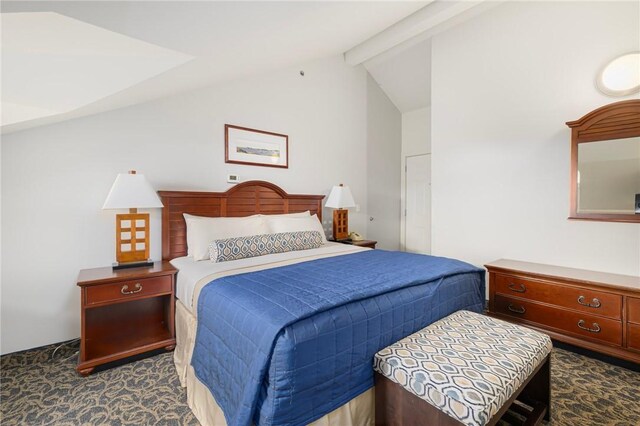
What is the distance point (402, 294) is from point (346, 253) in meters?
1.17

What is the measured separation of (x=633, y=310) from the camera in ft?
6.40

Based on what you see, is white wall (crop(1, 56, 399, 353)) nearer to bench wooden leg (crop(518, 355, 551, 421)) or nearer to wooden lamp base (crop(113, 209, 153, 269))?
wooden lamp base (crop(113, 209, 153, 269))

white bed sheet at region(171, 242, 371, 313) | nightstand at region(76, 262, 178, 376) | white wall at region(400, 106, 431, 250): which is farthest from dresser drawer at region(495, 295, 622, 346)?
nightstand at region(76, 262, 178, 376)

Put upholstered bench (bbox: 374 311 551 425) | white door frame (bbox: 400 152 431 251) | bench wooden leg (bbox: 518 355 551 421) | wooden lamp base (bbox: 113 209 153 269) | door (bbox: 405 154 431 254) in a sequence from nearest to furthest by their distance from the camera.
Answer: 1. upholstered bench (bbox: 374 311 551 425)
2. bench wooden leg (bbox: 518 355 551 421)
3. wooden lamp base (bbox: 113 209 153 269)
4. door (bbox: 405 154 431 254)
5. white door frame (bbox: 400 152 431 251)

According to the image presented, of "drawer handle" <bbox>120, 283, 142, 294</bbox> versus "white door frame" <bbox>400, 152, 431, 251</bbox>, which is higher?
"white door frame" <bbox>400, 152, 431, 251</bbox>

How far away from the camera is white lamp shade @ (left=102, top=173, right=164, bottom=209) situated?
2.11m

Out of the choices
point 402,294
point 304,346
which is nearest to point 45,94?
point 304,346

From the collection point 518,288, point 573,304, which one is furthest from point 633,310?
point 518,288

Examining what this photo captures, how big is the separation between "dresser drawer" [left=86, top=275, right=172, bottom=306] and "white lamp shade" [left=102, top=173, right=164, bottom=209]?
562mm

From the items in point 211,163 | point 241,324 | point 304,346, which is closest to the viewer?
point 304,346

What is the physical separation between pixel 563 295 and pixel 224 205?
10.1ft

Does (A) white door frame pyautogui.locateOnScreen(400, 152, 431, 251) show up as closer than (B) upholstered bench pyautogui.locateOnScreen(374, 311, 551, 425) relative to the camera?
No

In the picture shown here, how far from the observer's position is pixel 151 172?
2576mm

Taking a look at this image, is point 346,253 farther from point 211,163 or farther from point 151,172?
point 151,172
